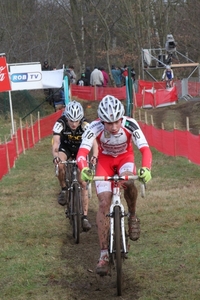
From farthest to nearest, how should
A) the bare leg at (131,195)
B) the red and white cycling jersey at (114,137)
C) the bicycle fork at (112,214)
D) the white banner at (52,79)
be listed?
1. the white banner at (52,79)
2. the bare leg at (131,195)
3. the red and white cycling jersey at (114,137)
4. the bicycle fork at (112,214)

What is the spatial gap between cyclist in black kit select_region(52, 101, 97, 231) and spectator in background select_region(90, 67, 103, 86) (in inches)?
974

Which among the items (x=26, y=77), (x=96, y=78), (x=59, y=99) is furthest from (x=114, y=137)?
(x=96, y=78)

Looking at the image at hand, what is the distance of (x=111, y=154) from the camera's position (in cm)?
715

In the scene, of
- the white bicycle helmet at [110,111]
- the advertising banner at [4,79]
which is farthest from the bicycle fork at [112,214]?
the advertising banner at [4,79]

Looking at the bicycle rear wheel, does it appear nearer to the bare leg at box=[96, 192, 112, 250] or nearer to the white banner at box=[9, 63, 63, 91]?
the bare leg at box=[96, 192, 112, 250]

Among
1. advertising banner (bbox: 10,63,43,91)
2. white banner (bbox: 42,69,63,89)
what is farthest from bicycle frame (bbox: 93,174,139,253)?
white banner (bbox: 42,69,63,89)

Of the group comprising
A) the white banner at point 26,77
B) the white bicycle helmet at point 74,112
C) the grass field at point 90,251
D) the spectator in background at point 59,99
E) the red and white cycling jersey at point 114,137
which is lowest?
the spectator in background at point 59,99

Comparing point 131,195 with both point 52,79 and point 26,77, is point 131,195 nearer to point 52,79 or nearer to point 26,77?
point 26,77

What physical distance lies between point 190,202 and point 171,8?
36.5 metres

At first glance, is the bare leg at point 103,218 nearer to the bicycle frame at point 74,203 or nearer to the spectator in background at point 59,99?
the bicycle frame at point 74,203

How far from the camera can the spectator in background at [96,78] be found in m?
34.5

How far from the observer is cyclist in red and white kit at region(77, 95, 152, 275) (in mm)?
6562

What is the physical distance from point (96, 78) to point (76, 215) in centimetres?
2611

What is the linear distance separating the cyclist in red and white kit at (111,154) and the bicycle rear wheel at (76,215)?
1.82 metres
